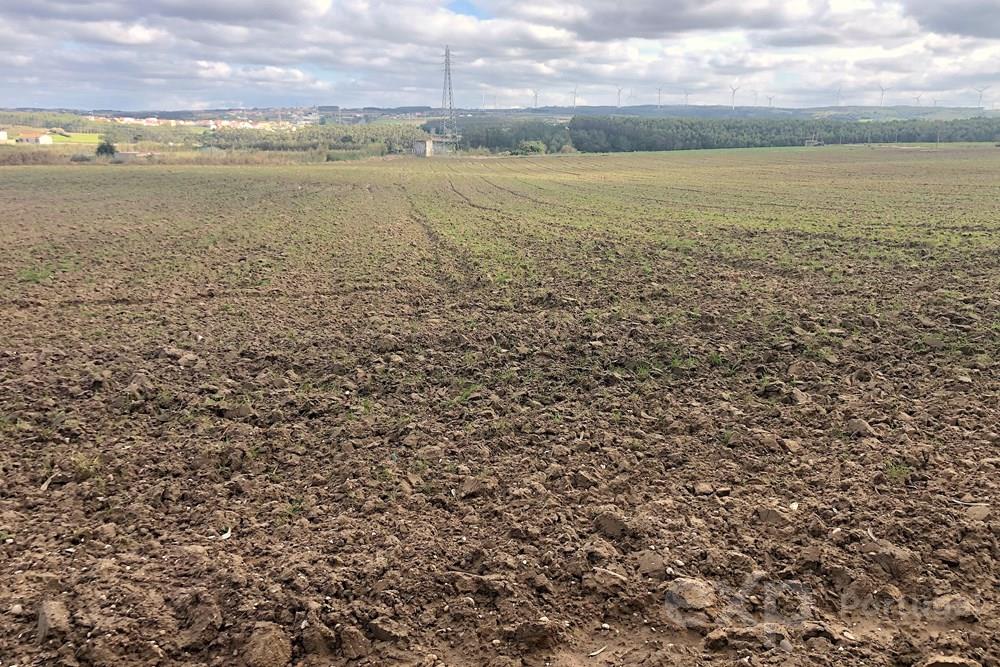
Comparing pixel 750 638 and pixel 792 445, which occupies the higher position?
pixel 792 445

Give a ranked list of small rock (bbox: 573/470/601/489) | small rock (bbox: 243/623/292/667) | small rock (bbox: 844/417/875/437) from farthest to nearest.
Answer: small rock (bbox: 844/417/875/437) < small rock (bbox: 573/470/601/489) < small rock (bbox: 243/623/292/667)

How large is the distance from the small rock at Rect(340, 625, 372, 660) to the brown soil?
3 cm

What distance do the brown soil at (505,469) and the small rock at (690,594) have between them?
0.08 ft

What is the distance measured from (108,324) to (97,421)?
4669mm

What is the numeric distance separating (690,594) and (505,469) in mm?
2302

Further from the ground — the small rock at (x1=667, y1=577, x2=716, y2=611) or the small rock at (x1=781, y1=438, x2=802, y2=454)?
the small rock at (x1=781, y1=438, x2=802, y2=454)

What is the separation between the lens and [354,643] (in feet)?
14.0

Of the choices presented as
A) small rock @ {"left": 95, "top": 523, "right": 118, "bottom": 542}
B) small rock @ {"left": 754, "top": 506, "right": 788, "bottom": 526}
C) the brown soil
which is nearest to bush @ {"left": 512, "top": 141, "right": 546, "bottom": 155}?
the brown soil

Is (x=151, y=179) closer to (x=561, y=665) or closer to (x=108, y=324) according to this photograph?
(x=108, y=324)

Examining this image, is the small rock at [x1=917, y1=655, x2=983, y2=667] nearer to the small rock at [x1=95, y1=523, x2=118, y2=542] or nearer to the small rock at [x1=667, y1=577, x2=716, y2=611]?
the small rock at [x1=667, y1=577, x2=716, y2=611]

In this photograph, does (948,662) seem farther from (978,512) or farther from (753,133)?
(753,133)

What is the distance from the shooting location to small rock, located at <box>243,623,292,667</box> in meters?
4.14

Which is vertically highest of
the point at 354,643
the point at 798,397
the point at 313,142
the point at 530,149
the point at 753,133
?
the point at 753,133

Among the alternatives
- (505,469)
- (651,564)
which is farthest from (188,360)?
(651,564)
